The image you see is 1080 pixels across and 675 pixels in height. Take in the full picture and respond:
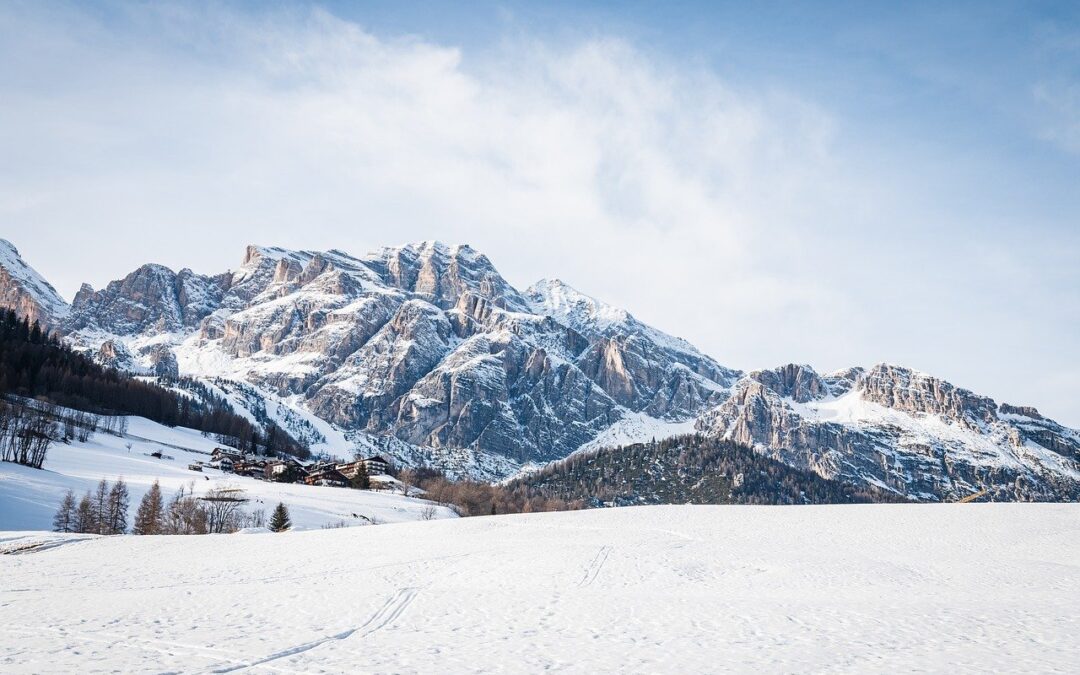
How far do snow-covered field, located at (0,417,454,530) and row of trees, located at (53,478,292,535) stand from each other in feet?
8.72

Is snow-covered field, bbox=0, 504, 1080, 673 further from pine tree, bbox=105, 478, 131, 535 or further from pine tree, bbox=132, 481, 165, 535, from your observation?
pine tree, bbox=105, 478, 131, 535

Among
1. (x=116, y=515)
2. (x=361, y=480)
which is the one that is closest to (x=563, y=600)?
(x=116, y=515)

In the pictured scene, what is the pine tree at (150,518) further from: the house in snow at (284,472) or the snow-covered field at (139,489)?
the house in snow at (284,472)

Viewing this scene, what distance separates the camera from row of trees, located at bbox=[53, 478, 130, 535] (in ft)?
244

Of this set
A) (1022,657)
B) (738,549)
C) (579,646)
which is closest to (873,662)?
(1022,657)

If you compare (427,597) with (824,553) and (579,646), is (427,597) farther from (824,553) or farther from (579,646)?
(824,553)

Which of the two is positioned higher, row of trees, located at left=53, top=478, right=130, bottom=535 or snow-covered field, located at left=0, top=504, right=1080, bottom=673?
snow-covered field, located at left=0, top=504, right=1080, bottom=673

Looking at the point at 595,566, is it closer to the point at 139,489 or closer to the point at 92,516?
the point at 92,516

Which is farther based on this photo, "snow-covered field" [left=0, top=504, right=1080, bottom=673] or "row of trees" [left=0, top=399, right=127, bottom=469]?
"row of trees" [left=0, top=399, right=127, bottom=469]

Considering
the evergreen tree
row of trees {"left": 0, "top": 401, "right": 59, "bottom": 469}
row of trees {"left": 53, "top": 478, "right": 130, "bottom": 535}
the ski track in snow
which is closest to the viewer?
the ski track in snow

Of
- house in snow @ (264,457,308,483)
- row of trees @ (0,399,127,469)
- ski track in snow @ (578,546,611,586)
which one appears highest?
ski track in snow @ (578,546,611,586)

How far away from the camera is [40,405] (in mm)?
160875

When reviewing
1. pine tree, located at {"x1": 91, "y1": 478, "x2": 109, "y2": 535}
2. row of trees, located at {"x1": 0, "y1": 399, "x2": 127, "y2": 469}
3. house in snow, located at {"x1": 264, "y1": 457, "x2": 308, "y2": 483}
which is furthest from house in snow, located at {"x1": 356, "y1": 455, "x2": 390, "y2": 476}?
pine tree, located at {"x1": 91, "y1": 478, "x2": 109, "y2": 535}

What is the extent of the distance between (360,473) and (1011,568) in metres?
141
